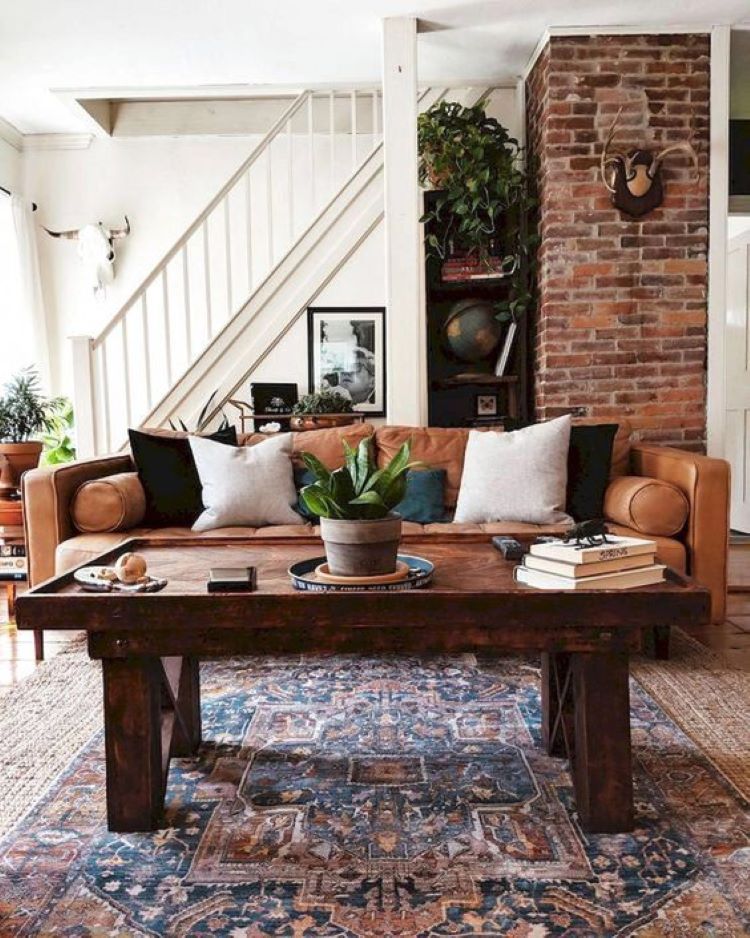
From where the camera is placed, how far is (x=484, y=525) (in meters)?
3.43

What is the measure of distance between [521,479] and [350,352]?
122 inches

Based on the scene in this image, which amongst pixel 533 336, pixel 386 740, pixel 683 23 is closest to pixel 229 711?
pixel 386 740

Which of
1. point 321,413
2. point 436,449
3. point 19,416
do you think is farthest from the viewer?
point 321,413

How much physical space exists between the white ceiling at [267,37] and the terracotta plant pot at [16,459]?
214 centimetres

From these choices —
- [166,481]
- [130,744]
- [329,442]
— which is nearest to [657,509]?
[329,442]

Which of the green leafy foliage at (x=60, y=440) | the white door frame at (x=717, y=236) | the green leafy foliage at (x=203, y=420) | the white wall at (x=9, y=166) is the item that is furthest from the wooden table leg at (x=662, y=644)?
the white wall at (x=9, y=166)

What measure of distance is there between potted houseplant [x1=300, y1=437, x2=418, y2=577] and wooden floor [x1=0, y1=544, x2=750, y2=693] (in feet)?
5.28

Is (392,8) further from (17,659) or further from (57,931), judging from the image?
(57,931)

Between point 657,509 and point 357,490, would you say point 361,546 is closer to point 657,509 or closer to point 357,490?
point 357,490

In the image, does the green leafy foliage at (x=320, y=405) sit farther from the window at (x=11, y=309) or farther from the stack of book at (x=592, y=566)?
the stack of book at (x=592, y=566)

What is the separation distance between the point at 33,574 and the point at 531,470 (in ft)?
6.73

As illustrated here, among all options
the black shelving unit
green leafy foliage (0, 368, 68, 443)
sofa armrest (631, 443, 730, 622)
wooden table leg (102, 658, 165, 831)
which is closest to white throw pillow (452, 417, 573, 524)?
sofa armrest (631, 443, 730, 622)

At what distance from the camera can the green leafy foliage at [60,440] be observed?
18.5 feet

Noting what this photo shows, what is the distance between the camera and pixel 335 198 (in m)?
5.16
